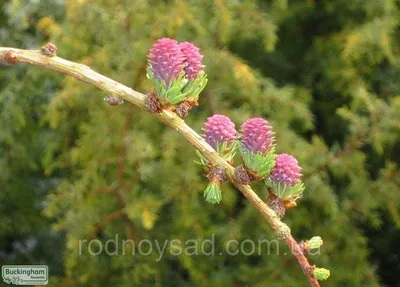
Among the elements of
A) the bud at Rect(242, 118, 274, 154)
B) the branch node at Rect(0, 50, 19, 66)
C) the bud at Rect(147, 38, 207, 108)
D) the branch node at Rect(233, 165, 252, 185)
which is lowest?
the branch node at Rect(233, 165, 252, 185)

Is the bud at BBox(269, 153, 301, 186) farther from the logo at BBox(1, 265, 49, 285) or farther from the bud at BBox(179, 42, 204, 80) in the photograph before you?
the logo at BBox(1, 265, 49, 285)

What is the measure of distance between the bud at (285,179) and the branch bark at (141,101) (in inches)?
1.1

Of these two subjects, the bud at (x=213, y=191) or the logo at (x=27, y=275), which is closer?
the bud at (x=213, y=191)

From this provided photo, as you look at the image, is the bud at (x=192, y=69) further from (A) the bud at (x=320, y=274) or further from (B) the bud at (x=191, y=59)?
(A) the bud at (x=320, y=274)

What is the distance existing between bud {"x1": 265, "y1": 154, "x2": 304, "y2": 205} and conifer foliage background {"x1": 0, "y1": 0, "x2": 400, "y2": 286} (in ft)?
2.16

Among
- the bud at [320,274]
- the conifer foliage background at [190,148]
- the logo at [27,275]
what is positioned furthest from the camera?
the conifer foliage background at [190,148]

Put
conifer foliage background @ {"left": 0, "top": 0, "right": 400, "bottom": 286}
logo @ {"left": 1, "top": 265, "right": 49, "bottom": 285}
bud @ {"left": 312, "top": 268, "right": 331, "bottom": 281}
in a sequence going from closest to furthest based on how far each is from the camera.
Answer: bud @ {"left": 312, "top": 268, "right": 331, "bottom": 281} < logo @ {"left": 1, "top": 265, "right": 49, "bottom": 285} < conifer foliage background @ {"left": 0, "top": 0, "right": 400, "bottom": 286}

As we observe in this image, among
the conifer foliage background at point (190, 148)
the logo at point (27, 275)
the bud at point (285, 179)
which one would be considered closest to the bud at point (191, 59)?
the bud at point (285, 179)

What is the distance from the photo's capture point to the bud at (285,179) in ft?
1.68

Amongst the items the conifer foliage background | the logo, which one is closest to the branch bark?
the logo

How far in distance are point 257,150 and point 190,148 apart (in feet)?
2.72

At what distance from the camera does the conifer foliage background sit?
1312mm

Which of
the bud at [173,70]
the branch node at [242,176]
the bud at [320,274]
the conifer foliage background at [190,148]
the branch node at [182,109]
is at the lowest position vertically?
the conifer foliage background at [190,148]

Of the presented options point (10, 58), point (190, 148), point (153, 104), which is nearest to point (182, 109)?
point (153, 104)
